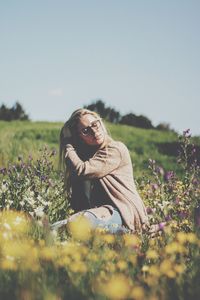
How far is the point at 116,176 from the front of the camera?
397cm

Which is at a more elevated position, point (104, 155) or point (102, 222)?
point (104, 155)

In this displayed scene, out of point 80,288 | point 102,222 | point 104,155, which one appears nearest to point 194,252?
point 80,288

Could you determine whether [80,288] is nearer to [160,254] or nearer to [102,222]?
[160,254]

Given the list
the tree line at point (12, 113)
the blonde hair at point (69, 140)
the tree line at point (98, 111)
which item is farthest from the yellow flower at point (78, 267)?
the tree line at point (12, 113)

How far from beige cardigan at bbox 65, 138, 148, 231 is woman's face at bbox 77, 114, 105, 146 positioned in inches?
3.5

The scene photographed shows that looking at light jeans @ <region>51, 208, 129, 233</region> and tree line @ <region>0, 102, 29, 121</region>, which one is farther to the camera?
tree line @ <region>0, 102, 29, 121</region>

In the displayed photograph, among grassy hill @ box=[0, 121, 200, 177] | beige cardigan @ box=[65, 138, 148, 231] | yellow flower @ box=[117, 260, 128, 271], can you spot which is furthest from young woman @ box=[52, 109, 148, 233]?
grassy hill @ box=[0, 121, 200, 177]

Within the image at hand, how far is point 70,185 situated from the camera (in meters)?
4.29

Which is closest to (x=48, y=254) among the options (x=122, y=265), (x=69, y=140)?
(x=122, y=265)

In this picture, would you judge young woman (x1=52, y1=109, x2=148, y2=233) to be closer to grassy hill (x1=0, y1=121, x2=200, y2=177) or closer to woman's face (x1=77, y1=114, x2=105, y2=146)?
woman's face (x1=77, y1=114, x2=105, y2=146)

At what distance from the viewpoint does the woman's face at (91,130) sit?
13.2ft

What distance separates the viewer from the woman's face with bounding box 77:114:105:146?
158 inches

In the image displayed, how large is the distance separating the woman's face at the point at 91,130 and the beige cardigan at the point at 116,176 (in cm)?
9

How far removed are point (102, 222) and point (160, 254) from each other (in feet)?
3.54
